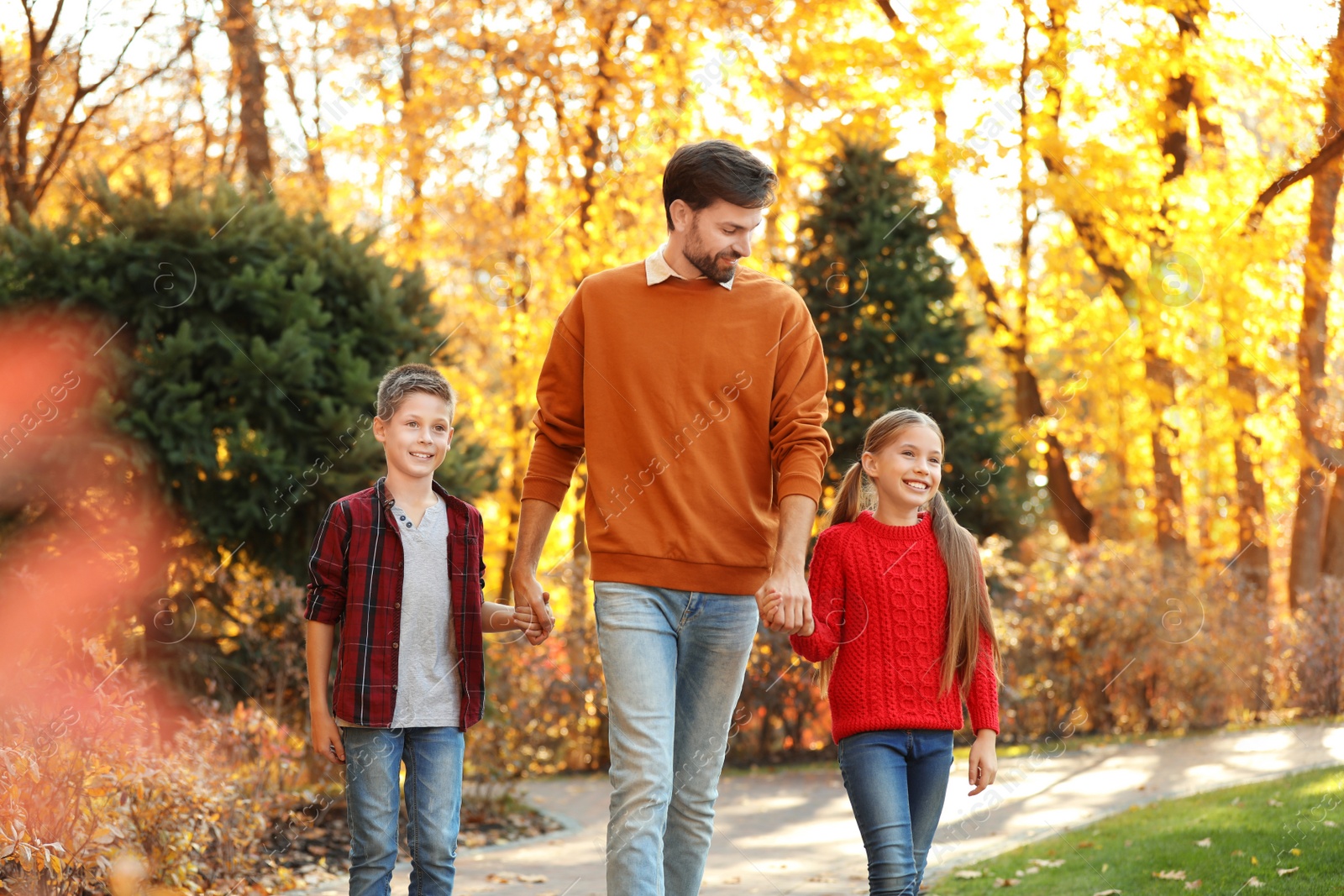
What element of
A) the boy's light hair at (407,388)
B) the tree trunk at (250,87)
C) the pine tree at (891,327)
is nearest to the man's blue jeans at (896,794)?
the boy's light hair at (407,388)

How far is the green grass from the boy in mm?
2384

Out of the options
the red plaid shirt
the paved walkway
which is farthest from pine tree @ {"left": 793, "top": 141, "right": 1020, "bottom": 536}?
the red plaid shirt

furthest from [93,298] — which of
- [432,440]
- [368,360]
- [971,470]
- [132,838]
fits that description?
[971,470]

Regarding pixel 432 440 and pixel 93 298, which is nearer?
pixel 432 440

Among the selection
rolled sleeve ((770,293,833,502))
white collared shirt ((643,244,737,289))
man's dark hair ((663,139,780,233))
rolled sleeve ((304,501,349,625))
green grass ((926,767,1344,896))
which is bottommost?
green grass ((926,767,1344,896))

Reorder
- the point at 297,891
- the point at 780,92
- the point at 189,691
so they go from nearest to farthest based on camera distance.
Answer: the point at 297,891 → the point at 189,691 → the point at 780,92

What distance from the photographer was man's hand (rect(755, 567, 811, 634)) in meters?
2.99

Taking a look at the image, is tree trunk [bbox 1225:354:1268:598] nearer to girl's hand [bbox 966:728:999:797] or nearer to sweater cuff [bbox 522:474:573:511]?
girl's hand [bbox 966:728:999:797]

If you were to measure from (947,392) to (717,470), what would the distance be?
5.84 meters

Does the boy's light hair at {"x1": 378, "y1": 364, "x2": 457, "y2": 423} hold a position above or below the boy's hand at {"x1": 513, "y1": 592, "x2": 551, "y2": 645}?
above

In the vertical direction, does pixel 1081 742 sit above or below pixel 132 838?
below

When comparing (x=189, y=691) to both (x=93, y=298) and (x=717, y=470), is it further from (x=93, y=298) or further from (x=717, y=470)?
(x=717, y=470)

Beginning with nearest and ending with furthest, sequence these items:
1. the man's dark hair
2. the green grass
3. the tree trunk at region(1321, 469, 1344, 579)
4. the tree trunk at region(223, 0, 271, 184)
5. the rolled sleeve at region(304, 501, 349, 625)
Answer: the man's dark hair → the rolled sleeve at region(304, 501, 349, 625) → the green grass → the tree trunk at region(223, 0, 271, 184) → the tree trunk at region(1321, 469, 1344, 579)

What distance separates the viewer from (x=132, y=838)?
14.9 ft
